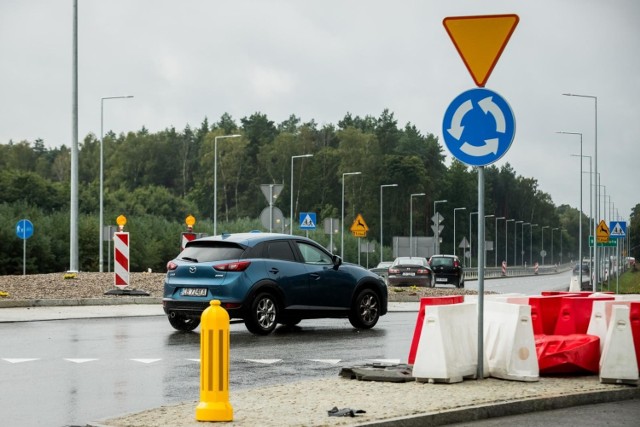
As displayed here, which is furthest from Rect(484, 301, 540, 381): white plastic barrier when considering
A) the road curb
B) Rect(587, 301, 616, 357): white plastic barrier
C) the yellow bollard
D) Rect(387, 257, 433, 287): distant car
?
Rect(387, 257, 433, 287): distant car

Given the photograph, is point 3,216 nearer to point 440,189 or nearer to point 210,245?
point 210,245

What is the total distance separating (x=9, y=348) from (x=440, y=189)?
136 metres

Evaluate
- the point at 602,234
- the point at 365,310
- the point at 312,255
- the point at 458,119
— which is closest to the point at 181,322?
the point at 312,255

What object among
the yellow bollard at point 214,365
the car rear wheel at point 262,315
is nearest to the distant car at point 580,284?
the car rear wheel at point 262,315

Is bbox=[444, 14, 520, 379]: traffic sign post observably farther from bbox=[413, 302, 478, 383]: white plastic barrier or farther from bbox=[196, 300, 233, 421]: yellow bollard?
bbox=[196, 300, 233, 421]: yellow bollard

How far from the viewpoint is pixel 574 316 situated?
12906mm

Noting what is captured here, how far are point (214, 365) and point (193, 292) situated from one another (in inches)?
397

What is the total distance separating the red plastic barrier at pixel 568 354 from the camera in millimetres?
12258

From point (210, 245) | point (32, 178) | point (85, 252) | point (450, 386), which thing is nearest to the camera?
point (450, 386)

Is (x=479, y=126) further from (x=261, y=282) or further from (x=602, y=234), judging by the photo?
(x=602, y=234)

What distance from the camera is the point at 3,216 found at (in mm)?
60562

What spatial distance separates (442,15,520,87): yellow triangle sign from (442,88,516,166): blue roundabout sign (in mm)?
395

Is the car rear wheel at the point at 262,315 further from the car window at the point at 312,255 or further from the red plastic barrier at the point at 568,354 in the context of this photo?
the red plastic barrier at the point at 568,354

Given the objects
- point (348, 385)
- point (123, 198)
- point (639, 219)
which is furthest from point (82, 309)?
point (639, 219)
